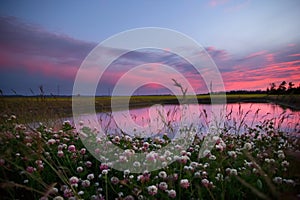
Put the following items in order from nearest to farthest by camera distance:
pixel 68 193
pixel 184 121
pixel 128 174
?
pixel 68 193
pixel 128 174
pixel 184 121

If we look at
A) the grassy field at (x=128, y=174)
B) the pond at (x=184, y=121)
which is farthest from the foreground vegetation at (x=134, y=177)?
the pond at (x=184, y=121)

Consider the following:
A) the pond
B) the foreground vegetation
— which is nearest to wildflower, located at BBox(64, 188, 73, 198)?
the foreground vegetation

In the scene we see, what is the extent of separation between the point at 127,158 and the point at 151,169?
→ 0.50 meters

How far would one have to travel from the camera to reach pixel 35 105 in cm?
765

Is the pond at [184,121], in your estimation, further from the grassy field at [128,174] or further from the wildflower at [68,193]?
the wildflower at [68,193]

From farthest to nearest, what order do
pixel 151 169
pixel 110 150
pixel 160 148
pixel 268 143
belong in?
pixel 268 143 → pixel 160 148 → pixel 110 150 → pixel 151 169

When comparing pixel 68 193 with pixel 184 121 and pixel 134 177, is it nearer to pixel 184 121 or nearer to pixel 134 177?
pixel 134 177

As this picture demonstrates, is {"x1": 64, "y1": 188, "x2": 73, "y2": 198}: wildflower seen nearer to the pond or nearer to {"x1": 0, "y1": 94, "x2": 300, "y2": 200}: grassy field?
{"x1": 0, "y1": 94, "x2": 300, "y2": 200}: grassy field

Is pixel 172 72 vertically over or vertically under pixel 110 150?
over

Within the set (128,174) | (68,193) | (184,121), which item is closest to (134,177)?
(128,174)

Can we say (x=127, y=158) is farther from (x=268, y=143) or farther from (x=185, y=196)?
(x=268, y=143)

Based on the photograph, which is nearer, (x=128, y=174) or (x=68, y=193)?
(x=68, y=193)

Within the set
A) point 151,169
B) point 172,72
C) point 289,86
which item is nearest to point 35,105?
point 172,72

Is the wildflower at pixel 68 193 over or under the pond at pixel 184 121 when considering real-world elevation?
under
